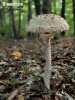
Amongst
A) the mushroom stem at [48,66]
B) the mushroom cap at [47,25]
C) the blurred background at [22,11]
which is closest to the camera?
the mushroom cap at [47,25]

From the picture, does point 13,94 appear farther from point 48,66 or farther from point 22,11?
point 22,11

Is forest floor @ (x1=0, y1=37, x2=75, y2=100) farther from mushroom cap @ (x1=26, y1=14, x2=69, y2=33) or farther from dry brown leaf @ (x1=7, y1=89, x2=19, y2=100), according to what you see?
mushroom cap @ (x1=26, y1=14, x2=69, y2=33)

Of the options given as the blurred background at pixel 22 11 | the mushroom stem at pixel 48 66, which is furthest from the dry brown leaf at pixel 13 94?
the blurred background at pixel 22 11

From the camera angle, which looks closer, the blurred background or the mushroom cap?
the mushroom cap

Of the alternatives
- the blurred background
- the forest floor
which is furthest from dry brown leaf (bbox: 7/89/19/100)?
the blurred background

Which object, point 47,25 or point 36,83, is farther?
point 36,83

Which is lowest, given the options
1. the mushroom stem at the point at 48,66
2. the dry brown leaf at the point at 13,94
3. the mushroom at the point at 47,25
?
the dry brown leaf at the point at 13,94

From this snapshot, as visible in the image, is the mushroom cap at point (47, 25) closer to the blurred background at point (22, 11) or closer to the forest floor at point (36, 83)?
the forest floor at point (36, 83)

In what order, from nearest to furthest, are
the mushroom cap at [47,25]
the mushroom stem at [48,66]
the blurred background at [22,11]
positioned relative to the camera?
1. the mushroom cap at [47,25]
2. the mushroom stem at [48,66]
3. the blurred background at [22,11]

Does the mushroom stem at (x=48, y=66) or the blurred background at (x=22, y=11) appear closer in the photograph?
the mushroom stem at (x=48, y=66)

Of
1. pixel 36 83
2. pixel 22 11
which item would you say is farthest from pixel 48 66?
pixel 22 11
